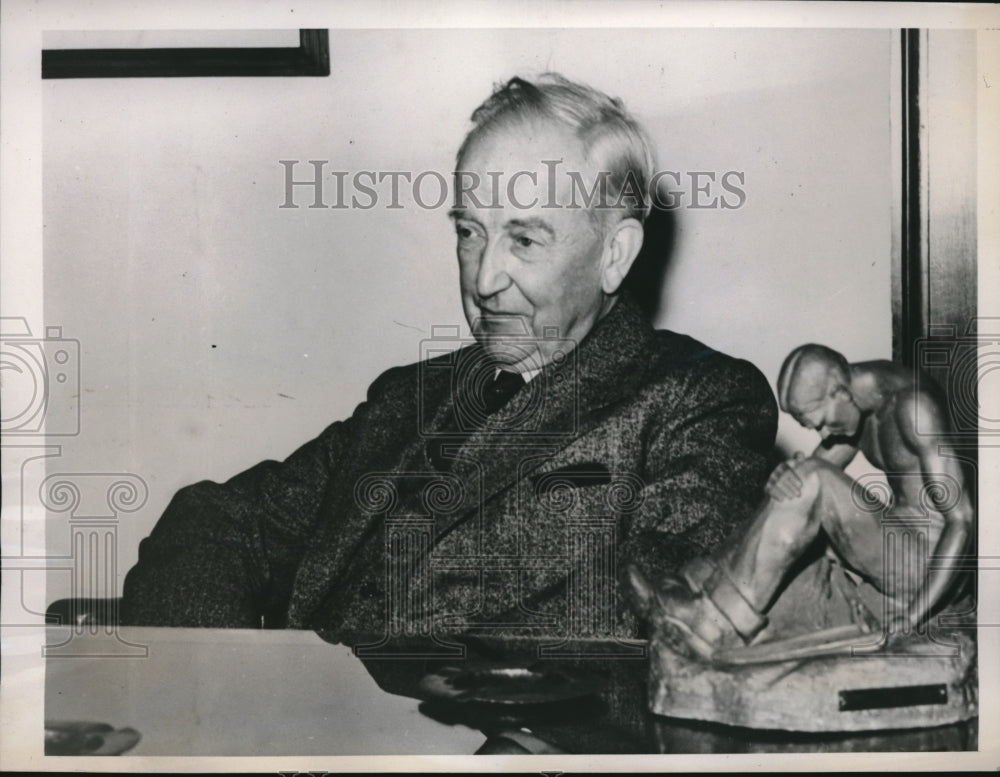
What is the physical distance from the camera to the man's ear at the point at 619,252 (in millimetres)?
2906

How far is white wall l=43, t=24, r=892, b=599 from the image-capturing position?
2.91m

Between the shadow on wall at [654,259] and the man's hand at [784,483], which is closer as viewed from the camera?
the man's hand at [784,483]

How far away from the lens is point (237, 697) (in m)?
2.90

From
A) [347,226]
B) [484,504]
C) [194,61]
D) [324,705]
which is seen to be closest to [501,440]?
[484,504]

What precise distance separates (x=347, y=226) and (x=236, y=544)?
0.85 m

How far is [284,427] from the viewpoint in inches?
116

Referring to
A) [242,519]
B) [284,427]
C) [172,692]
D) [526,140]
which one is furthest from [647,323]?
[172,692]

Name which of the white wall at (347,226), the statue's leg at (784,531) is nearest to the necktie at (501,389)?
the white wall at (347,226)

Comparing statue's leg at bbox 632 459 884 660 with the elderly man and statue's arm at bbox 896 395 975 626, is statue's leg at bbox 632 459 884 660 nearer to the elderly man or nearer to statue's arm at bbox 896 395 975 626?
the elderly man

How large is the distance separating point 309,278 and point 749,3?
4.29 feet

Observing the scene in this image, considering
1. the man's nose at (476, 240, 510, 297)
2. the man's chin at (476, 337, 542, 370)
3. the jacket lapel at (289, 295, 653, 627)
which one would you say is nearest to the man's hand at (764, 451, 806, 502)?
the jacket lapel at (289, 295, 653, 627)

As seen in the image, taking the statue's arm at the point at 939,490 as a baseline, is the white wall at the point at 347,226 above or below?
above

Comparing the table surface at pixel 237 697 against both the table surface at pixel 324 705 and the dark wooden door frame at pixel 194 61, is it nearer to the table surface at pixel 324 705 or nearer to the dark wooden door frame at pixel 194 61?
the table surface at pixel 324 705

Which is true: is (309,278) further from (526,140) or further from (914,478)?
(914,478)
